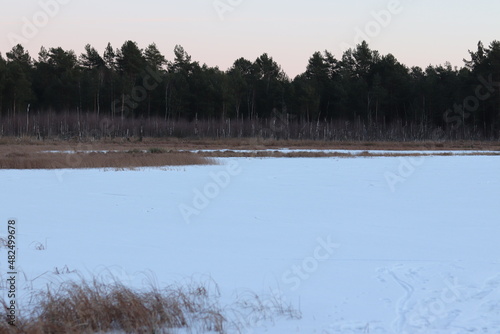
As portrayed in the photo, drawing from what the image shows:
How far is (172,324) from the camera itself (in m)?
4.60

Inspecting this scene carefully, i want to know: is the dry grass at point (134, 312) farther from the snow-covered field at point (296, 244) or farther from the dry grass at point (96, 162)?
the dry grass at point (96, 162)

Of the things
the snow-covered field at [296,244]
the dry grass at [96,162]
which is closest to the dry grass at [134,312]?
the snow-covered field at [296,244]

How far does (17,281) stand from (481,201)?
10.4 meters

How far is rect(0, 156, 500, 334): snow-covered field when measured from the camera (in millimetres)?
5000

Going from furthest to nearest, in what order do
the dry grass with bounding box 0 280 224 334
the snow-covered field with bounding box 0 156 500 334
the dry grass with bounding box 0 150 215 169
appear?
the dry grass with bounding box 0 150 215 169, the snow-covered field with bounding box 0 156 500 334, the dry grass with bounding box 0 280 224 334

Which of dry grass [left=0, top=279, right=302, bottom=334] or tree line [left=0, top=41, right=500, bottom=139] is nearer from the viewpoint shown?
dry grass [left=0, top=279, right=302, bottom=334]

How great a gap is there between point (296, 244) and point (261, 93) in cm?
5959

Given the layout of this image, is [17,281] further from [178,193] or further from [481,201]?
[481,201]

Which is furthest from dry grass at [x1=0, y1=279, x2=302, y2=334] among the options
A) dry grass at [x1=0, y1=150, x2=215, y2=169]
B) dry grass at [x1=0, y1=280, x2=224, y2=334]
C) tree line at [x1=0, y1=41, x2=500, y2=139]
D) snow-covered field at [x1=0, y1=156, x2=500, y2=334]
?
tree line at [x1=0, y1=41, x2=500, y2=139]

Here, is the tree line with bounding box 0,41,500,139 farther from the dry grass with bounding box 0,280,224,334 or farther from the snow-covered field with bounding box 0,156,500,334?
the dry grass with bounding box 0,280,224,334

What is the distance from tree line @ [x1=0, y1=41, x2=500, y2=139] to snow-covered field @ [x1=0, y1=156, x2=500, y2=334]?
36.9 m

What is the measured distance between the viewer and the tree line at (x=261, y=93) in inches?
2106

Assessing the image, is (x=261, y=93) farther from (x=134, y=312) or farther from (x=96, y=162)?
(x=134, y=312)

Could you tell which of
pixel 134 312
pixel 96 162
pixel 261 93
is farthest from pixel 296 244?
pixel 261 93
